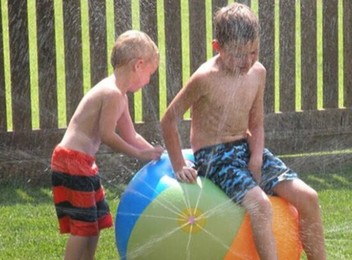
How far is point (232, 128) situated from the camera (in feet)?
15.4

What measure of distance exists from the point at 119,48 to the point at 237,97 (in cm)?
58

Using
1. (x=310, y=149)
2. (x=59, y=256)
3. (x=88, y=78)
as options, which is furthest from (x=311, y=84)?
(x=59, y=256)

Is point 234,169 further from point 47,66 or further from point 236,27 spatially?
point 47,66

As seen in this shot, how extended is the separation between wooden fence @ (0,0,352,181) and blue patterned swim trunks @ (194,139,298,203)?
8.08 feet

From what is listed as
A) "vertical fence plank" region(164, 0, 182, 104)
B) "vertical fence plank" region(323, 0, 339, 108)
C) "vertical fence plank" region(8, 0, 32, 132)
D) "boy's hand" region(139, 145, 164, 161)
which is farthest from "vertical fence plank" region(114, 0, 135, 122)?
"boy's hand" region(139, 145, 164, 161)

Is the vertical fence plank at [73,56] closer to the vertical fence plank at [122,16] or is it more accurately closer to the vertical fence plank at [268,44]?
the vertical fence plank at [122,16]

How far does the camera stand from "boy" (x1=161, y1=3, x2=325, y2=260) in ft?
15.0

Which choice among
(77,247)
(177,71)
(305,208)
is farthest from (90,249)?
(177,71)

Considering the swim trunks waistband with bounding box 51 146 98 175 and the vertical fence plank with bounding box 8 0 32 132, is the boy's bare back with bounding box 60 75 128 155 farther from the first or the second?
the vertical fence plank with bounding box 8 0 32 132

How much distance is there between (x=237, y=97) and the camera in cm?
466

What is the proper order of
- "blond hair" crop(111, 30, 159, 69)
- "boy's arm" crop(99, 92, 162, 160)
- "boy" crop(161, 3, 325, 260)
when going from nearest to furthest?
"boy" crop(161, 3, 325, 260)
"boy's arm" crop(99, 92, 162, 160)
"blond hair" crop(111, 30, 159, 69)

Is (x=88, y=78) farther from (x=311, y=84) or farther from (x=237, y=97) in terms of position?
(x=237, y=97)

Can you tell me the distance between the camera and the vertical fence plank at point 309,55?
7566mm

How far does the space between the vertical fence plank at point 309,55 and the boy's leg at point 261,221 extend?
3.28 metres
